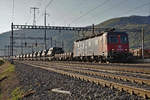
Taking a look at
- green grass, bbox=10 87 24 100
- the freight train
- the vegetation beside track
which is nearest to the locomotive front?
the freight train

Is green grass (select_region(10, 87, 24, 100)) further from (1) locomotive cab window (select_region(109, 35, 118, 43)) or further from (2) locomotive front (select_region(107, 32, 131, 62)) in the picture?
(1) locomotive cab window (select_region(109, 35, 118, 43))

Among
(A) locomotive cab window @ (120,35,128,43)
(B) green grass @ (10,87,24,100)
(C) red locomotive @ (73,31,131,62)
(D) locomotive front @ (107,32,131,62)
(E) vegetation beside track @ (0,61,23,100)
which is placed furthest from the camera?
(A) locomotive cab window @ (120,35,128,43)

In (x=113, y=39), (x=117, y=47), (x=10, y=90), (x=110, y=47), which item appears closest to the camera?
(x=10, y=90)

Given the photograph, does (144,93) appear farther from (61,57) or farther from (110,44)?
(61,57)

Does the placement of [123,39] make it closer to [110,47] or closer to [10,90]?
[110,47]

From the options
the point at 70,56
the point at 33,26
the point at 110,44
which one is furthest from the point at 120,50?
the point at 33,26

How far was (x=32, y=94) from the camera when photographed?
8719 millimetres

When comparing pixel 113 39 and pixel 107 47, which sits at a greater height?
pixel 113 39

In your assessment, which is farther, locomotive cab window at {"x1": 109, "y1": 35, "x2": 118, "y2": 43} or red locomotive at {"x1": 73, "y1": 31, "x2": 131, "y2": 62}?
locomotive cab window at {"x1": 109, "y1": 35, "x2": 118, "y2": 43}

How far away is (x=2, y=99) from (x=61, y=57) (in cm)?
2939

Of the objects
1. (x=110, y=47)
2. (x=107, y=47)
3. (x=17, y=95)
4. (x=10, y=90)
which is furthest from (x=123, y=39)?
(x=17, y=95)

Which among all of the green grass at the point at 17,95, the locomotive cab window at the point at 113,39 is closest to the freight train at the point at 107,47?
the locomotive cab window at the point at 113,39

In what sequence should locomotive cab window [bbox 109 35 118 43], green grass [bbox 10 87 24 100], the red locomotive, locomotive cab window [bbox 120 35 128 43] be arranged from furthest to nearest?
locomotive cab window [bbox 120 35 128 43], locomotive cab window [bbox 109 35 118 43], the red locomotive, green grass [bbox 10 87 24 100]

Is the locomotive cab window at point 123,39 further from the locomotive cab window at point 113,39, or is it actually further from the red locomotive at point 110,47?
the locomotive cab window at point 113,39
